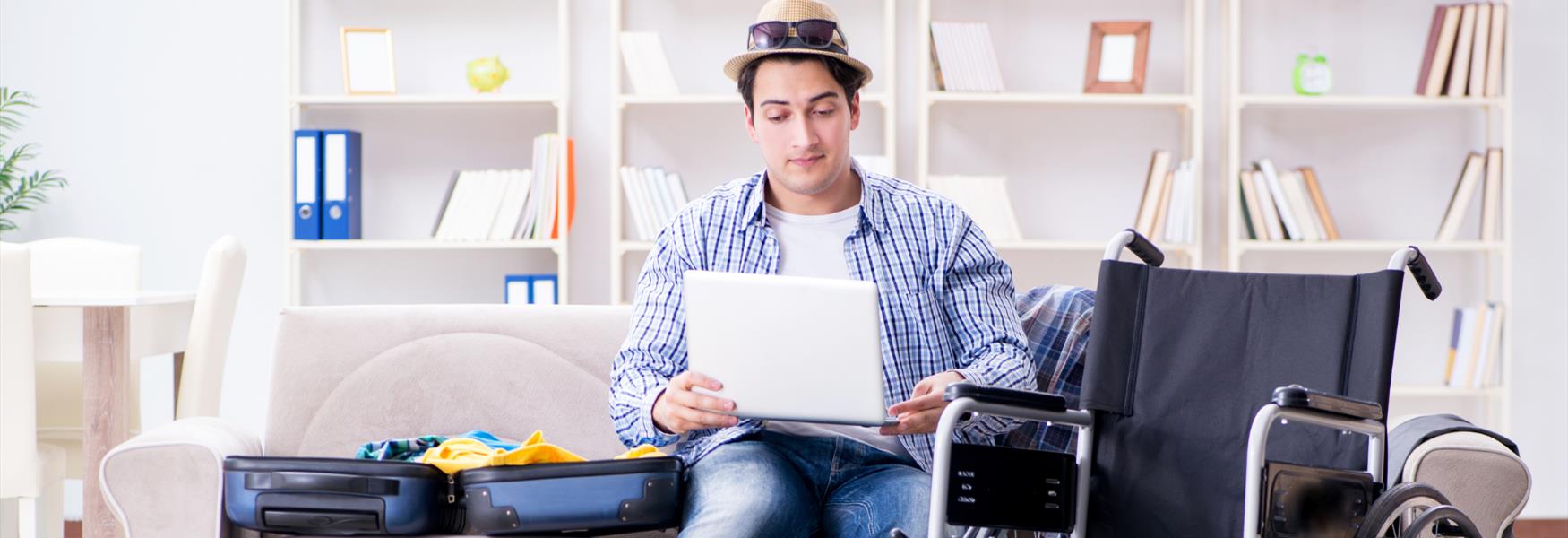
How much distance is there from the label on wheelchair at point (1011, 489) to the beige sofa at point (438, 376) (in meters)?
0.77

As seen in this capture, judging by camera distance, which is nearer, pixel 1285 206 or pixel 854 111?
pixel 854 111

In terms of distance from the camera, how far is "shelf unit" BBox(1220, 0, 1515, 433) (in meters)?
3.43

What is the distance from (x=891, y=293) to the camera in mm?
1936

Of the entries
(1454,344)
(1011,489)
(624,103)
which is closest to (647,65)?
(624,103)

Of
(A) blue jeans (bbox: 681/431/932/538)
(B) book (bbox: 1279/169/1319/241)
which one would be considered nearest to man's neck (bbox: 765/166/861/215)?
(A) blue jeans (bbox: 681/431/932/538)

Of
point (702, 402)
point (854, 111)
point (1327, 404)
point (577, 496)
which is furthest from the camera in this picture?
point (854, 111)

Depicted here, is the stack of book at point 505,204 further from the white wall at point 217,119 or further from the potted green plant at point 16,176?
the potted green plant at point 16,176

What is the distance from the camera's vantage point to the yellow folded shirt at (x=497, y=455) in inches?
71.7

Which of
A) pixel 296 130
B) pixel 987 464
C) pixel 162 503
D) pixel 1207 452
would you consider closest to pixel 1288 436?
pixel 1207 452

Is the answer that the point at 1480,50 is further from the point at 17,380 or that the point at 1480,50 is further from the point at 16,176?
the point at 16,176

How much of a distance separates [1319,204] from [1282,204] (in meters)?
0.10

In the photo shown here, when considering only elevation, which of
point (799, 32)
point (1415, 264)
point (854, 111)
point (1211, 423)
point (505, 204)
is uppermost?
point (799, 32)

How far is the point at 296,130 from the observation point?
339 cm

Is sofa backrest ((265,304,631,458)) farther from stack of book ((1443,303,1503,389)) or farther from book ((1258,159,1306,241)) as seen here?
stack of book ((1443,303,1503,389))
